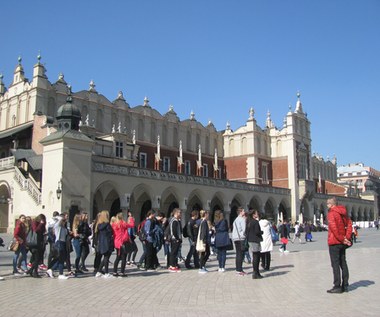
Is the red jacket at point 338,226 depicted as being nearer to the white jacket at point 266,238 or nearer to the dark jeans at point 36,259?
the white jacket at point 266,238

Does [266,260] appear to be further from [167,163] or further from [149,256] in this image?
[167,163]

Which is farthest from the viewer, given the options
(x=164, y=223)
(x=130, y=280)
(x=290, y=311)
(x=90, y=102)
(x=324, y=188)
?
(x=324, y=188)

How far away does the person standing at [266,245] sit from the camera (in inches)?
490

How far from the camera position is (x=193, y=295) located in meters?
8.45

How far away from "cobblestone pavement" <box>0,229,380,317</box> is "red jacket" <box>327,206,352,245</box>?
0.97 metres

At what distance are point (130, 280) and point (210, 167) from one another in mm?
39348

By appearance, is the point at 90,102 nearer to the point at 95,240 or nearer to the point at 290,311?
the point at 95,240

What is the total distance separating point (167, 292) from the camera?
8.86 metres

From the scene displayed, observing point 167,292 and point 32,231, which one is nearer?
point 167,292

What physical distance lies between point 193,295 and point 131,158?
2843cm

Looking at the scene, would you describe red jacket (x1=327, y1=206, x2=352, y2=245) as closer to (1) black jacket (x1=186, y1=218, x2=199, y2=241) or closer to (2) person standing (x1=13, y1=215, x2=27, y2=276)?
(1) black jacket (x1=186, y1=218, x2=199, y2=241)

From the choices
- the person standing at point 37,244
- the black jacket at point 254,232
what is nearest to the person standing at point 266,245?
the black jacket at point 254,232

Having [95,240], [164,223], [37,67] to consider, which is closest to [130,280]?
[95,240]

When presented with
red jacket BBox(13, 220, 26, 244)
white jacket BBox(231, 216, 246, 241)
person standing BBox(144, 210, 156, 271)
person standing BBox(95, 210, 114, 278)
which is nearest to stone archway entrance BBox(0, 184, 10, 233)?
person standing BBox(144, 210, 156, 271)
